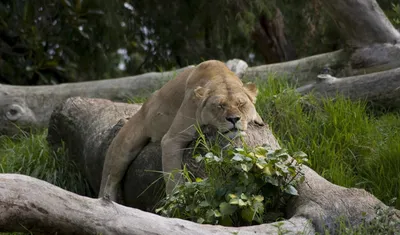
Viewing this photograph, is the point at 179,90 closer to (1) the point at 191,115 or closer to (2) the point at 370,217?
(1) the point at 191,115

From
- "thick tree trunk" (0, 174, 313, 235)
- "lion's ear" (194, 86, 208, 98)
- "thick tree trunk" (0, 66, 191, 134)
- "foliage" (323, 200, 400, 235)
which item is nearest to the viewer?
"thick tree trunk" (0, 174, 313, 235)

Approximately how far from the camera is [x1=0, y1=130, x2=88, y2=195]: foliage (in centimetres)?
745

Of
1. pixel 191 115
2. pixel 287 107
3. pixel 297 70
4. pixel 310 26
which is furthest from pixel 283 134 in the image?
pixel 310 26

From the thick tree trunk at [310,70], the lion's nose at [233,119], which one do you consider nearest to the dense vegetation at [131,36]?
the thick tree trunk at [310,70]

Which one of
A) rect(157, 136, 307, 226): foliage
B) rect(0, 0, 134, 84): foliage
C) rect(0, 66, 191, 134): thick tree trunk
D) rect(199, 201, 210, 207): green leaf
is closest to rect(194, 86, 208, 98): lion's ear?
rect(157, 136, 307, 226): foliage

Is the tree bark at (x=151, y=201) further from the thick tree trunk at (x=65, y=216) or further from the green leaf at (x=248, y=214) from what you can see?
the green leaf at (x=248, y=214)

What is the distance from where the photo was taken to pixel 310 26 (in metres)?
11.5

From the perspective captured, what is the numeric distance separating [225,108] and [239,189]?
684 mm

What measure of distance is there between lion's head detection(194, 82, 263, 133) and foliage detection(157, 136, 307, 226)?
0.80 feet

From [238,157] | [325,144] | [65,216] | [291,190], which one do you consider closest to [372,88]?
[325,144]

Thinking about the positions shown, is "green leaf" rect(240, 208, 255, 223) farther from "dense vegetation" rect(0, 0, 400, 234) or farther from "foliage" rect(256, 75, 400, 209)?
"dense vegetation" rect(0, 0, 400, 234)

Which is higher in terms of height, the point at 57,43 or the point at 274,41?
the point at 57,43

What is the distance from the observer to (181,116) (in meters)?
5.73

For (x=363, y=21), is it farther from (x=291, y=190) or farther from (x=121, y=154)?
(x=291, y=190)
